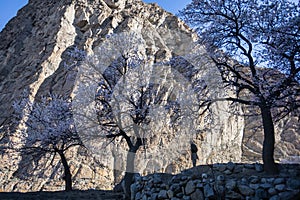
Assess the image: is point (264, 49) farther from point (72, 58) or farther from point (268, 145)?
point (72, 58)

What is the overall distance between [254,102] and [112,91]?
445 centimetres

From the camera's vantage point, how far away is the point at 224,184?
268 inches

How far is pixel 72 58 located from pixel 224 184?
13901 mm

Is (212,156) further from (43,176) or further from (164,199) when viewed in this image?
(164,199)

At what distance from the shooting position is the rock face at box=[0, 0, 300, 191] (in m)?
15.9

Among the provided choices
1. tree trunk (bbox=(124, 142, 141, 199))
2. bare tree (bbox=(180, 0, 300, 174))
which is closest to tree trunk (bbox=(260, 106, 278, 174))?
bare tree (bbox=(180, 0, 300, 174))

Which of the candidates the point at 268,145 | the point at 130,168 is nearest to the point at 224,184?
the point at 268,145

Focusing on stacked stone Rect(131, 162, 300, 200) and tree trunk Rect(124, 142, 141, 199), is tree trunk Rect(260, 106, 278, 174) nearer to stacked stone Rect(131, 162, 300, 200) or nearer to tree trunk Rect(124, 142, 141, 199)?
stacked stone Rect(131, 162, 300, 200)

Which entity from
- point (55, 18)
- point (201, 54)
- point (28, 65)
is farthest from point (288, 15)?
point (55, 18)

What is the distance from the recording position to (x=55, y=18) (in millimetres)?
23953

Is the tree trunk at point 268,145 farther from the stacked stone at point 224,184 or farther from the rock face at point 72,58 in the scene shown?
the rock face at point 72,58

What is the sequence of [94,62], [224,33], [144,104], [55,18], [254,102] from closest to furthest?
[254,102]
[224,33]
[144,104]
[94,62]
[55,18]

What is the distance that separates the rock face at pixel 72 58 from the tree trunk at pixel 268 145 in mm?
7728

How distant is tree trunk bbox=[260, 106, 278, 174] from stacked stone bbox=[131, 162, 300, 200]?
0.23m
